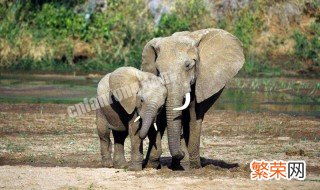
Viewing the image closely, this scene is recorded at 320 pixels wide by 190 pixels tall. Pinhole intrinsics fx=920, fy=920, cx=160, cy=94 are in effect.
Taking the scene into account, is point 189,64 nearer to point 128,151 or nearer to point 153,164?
point 153,164

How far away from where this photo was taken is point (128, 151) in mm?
16250

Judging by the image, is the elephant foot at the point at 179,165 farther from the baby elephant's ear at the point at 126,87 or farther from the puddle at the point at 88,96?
the puddle at the point at 88,96

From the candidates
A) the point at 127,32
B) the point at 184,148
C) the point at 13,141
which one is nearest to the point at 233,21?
the point at 127,32

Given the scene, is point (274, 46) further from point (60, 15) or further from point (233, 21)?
point (60, 15)

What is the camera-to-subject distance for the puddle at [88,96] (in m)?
23.8

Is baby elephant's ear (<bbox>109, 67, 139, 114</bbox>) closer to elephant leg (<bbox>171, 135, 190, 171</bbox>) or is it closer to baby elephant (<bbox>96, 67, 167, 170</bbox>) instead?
baby elephant (<bbox>96, 67, 167, 170</bbox>)

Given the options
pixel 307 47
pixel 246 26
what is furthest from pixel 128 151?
pixel 246 26

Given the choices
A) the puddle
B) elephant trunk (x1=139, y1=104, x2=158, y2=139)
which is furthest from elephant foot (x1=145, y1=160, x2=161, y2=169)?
the puddle

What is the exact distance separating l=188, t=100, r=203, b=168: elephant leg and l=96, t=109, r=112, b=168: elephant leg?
1.33 metres

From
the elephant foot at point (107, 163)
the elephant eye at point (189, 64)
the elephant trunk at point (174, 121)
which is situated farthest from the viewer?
the elephant foot at point (107, 163)

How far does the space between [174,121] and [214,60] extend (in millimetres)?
1634

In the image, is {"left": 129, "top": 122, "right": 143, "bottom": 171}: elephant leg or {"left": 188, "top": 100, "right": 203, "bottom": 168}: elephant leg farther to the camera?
{"left": 188, "top": 100, "right": 203, "bottom": 168}: elephant leg

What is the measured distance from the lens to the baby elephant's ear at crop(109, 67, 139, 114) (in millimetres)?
13141

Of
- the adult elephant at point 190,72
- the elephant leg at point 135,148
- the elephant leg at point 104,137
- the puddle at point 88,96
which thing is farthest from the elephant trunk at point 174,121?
the puddle at point 88,96
